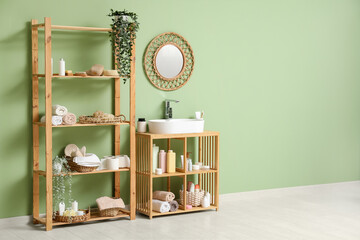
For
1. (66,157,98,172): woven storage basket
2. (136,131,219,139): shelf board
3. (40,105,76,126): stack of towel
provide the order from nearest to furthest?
(40,105,76,126): stack of towel < (66,157,98,172): woven storage basket < (136,131,219,139): shelf board

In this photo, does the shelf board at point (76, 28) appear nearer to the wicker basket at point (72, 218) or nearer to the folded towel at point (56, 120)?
the folded towel at point (56, 120)

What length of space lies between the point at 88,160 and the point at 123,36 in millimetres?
1122

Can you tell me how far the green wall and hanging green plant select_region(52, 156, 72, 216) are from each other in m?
0.14

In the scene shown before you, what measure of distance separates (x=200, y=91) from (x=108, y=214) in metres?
1.62

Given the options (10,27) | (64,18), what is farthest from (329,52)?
(10,27)

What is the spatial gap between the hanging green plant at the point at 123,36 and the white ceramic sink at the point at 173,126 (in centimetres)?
52

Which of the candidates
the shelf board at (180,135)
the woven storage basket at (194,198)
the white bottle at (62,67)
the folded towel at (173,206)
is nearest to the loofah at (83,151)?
the shelf board at (180,135)

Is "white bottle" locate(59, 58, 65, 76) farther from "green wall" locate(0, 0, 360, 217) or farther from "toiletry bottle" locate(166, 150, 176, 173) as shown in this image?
"toiletry bottle" locate(166, 150, 176, 173)

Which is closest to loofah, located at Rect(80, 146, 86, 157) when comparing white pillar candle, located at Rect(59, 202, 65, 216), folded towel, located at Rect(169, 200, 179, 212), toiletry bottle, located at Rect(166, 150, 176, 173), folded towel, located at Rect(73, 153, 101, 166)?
folded towel, located at Rect(73, 153, 101, 166)

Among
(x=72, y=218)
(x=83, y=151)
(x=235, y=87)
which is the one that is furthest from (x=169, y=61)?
(x=72, y=218)

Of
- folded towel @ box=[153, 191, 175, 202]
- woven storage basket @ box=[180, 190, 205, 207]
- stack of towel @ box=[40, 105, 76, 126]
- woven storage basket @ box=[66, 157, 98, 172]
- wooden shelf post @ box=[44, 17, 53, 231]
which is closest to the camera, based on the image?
wooden shelf post @ box=[44, 17, 53, 231]

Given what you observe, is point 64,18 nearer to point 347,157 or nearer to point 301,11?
point 301,11

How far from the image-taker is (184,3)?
5285 mm

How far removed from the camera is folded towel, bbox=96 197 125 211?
465cm
